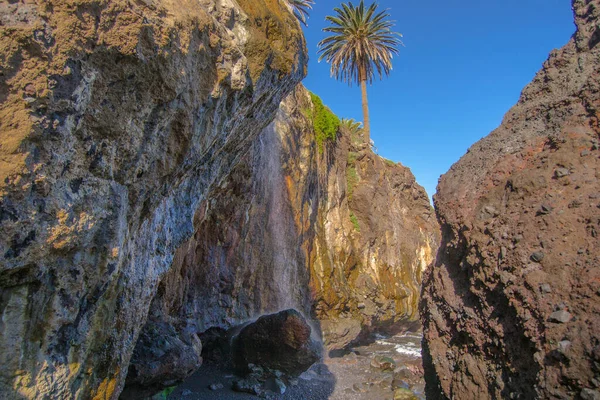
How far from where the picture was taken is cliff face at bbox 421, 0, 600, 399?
239 centimetres

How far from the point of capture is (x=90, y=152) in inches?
105

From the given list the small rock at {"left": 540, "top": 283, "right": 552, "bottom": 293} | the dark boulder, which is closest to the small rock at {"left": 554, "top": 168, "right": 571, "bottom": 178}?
the small rock at {"left": 540, "top": 283, "right": 552, "bottom": 293}

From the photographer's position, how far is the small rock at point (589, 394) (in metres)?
2.09

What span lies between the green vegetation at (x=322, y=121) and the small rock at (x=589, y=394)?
16566 millimetres

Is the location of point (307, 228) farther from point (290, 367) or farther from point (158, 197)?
point (158, 197)

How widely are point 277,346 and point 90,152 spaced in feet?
30.9

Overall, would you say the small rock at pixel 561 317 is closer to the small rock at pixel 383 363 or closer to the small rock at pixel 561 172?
the small rock at pixel 561 172

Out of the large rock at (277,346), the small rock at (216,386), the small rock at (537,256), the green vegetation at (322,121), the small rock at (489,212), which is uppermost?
the green vegetation at (322,121)

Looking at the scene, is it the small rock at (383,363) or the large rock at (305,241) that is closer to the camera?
the large rock at (305,241)

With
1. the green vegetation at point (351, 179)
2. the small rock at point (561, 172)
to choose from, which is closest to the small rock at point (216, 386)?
the small rock at point (561, 172)

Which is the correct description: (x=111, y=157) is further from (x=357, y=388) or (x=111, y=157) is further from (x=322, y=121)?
(x=322, y=121)

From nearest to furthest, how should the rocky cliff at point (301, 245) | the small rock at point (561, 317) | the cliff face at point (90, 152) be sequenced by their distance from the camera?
the cliff face at point (90, 152), the small rock at point (561, 317), the rocky cliff at point (301, 245)

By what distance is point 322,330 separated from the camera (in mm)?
16250

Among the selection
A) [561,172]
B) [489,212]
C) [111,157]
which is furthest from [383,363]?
[111,157]
